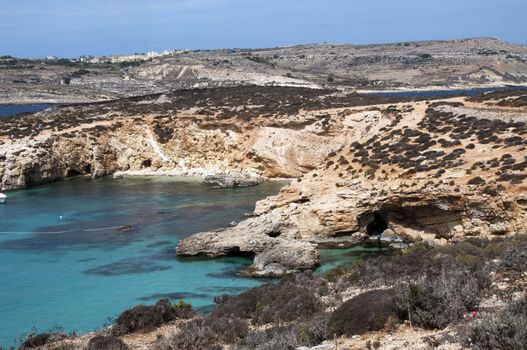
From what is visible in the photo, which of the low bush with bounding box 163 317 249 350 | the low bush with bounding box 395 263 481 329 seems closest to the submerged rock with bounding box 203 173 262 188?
the low bush with bounding box 163 317 249 350

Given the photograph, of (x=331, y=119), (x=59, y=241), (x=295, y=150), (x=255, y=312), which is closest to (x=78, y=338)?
(x=255, y=312)

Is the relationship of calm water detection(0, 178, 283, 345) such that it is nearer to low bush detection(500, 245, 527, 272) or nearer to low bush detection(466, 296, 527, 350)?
low bush detection(500, 245, 527, 272)

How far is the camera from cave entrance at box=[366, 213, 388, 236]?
82.7ft

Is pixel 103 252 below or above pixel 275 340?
below

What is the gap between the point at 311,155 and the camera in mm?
41062

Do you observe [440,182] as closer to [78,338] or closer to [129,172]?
[78,338]

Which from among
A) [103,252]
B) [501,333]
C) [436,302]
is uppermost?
[501,333]

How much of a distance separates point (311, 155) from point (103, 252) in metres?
20.0

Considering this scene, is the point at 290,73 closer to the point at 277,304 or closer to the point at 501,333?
the point at 277,304

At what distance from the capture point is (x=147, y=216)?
30719mm

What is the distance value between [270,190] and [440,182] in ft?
47.6

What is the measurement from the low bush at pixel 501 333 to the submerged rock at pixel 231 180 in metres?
30.5

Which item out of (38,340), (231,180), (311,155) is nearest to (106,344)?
(38,340)

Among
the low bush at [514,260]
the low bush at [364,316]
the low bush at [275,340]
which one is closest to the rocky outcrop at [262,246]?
the low bush at [514,260]
